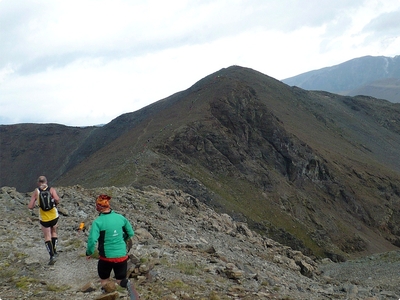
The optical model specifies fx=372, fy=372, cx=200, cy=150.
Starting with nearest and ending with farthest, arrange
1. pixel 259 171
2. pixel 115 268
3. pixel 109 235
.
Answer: pixel 109 235 < pixel 115 268 < pixel 259 171

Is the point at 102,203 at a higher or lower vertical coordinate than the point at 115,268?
higher

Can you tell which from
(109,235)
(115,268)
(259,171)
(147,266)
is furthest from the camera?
(259,171)

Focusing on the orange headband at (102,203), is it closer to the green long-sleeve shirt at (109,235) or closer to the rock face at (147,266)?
the green long-sleeve shirt at (109,235)

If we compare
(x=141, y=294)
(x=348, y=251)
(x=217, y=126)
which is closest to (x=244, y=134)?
(x=217, y=126)

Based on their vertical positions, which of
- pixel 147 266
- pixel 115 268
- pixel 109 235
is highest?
pixel 109 235

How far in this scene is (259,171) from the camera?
58406mm

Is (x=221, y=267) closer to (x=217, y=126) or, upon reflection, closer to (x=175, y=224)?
(x=175, y=224)

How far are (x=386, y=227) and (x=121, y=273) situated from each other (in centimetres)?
6323

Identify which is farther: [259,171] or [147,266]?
[259,171]

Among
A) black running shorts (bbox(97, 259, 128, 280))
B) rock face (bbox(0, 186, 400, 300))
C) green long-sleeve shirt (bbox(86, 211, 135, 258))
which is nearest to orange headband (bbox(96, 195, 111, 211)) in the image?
green long-sleeve shirt (bbox(86, 211, 135, 258))

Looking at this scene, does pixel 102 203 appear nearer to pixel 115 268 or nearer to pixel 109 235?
pixel 109 235

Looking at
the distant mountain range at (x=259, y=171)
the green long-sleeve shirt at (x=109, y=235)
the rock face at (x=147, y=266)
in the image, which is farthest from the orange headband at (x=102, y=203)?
the distant mountain range at (x=259, y=171)

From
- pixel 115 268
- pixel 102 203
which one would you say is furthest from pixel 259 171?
pixel 102 203

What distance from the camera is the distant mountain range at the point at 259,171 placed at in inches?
1838
